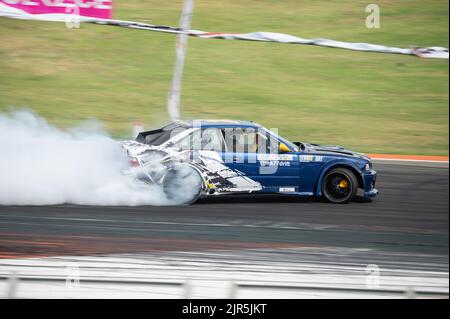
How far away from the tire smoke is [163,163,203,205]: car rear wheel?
142mm

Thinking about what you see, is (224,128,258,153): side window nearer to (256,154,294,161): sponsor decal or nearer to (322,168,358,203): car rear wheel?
(256,154,294,161): sponsor decal

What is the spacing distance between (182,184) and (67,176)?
176 centimetres

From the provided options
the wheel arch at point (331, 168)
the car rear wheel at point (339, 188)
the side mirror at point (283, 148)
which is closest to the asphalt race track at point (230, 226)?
the car rear wheel at point (339, 188)

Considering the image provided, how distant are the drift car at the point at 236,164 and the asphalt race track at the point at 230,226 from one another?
0.29 meters

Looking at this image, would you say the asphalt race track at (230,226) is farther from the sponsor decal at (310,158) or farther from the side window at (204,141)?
the side window at (204,141)

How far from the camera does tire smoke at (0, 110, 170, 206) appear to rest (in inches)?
413

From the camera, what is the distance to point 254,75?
907 inches

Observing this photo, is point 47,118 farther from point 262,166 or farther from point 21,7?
point 262,166

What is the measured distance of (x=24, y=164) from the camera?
1050 cm

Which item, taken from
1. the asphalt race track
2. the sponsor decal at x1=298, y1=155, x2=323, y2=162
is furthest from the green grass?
the asphalt race track

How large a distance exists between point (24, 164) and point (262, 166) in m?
3.61

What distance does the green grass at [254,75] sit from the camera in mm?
19938

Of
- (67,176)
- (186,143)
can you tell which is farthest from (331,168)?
(67,176)

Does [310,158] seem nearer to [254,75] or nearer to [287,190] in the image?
[287,190]
